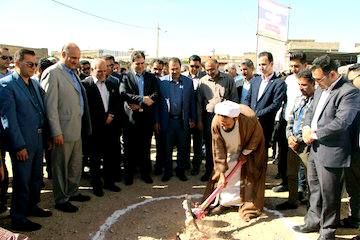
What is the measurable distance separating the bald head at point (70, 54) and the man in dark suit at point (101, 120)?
2.38 feet

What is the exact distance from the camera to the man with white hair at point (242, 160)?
5.19 m

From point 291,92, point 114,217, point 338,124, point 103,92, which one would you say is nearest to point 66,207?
point 114,217

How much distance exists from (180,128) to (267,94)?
1.83 meters

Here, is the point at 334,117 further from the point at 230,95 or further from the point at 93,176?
the point at 93,176

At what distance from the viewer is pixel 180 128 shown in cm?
700

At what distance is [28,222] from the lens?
15.8 ft

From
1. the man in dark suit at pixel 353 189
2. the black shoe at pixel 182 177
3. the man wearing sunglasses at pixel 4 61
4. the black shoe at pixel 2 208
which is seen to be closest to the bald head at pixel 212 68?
the black shoe at pixel 182 177

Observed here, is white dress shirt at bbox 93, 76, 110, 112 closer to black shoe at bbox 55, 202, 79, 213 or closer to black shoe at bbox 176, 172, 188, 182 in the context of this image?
black shoe at bbox 55, 202, 79, 213

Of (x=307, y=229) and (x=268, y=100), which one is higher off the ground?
(x=268, y=100)

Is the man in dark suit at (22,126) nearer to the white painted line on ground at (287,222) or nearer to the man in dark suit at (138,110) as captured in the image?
the man in dark suit at (138,110)

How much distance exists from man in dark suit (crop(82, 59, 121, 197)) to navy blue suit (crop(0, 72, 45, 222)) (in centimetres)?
121

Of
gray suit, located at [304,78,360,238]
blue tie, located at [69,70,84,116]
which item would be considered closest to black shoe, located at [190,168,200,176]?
blue tie, located at [69,70,84,116]

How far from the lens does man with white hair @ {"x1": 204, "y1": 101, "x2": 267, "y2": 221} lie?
519 centimetres

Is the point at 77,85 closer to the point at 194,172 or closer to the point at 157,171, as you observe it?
the point at 157,171
